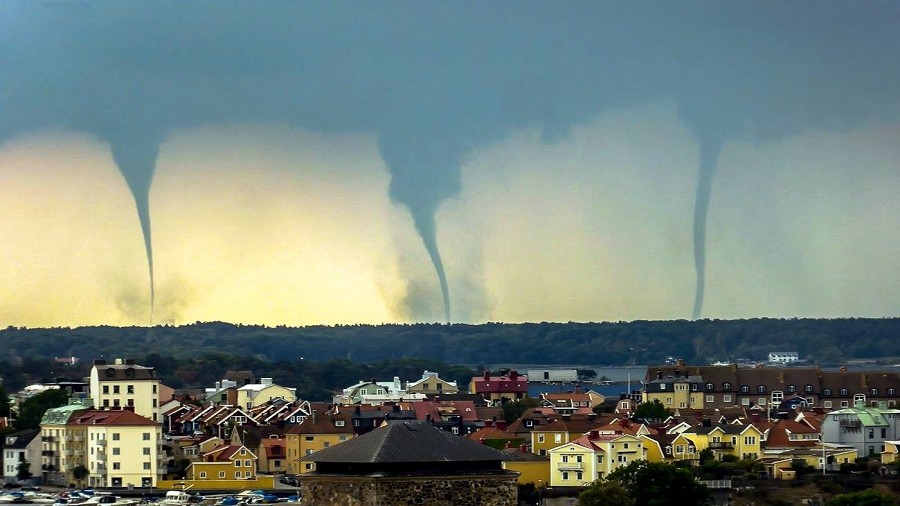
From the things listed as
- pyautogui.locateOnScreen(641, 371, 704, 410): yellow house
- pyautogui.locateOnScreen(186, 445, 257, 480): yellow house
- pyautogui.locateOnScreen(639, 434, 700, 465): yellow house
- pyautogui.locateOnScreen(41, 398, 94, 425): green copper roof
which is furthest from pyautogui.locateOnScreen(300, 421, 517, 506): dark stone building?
pyautogui.locateOnScreen(641, 371, 704, 410): yellow house

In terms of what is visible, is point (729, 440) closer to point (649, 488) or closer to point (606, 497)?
point (649, 488)

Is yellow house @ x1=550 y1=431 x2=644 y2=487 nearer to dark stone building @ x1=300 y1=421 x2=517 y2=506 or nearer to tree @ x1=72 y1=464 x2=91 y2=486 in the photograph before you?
tree @ x1=72 y1=464 x2=91 y2=486

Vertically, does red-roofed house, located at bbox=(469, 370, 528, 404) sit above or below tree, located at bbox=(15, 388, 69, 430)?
above

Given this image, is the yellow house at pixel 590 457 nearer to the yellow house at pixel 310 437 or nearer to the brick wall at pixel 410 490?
the yellow house at pixel 310 437

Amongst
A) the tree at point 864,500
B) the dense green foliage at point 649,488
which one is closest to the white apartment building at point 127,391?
the dense green foliage at point 649,488

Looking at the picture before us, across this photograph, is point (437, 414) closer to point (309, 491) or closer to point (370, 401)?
point (370, 401)

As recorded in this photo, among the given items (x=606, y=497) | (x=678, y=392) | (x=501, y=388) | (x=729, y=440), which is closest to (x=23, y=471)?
(x=729, y=440)
